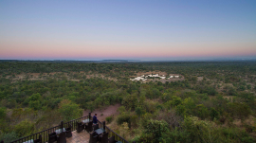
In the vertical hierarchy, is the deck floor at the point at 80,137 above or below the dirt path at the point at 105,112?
above

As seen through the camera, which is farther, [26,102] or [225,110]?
[26,102]

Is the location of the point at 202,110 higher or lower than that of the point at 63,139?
lower

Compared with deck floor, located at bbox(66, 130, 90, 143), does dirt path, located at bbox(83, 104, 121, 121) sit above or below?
below

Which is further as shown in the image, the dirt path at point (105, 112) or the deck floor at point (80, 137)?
the dirt path at point (105, 112)

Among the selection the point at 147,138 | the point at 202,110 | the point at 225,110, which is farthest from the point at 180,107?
the point at 147,138

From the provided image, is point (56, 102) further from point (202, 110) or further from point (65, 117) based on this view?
point (202, 110)

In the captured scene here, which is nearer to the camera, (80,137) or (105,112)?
(80,137)

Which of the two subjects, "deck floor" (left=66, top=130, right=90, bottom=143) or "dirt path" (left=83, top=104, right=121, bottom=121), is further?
"dirt path" (left=83, top=104, right=121, bottom=121)

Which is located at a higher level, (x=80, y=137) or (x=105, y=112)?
(x=80, y=137)
